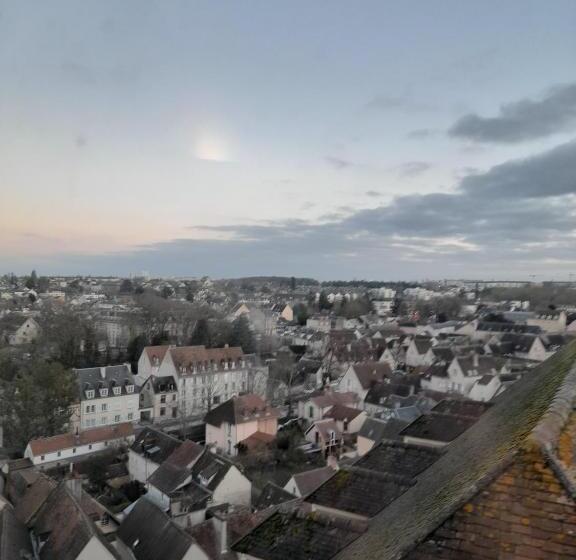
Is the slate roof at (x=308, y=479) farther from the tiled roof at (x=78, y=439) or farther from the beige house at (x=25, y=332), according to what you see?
the beige house at (x=25, y=332)

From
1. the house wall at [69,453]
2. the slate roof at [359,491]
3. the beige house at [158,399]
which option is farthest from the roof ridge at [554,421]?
the beige house at [158,399]

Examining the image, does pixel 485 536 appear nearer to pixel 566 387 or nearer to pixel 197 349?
pixel 566 387

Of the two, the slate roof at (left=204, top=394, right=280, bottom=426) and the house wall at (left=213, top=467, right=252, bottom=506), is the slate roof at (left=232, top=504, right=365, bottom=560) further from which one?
the slate roof at (left=204, top=394, right=280, bottom=426)

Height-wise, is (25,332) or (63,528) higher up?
(25,332)

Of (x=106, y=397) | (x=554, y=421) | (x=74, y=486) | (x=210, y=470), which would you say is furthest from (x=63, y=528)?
(x=106, y=397)

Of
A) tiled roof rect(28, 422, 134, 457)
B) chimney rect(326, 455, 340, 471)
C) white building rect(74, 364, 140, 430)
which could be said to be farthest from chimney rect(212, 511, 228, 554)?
white building rect(74, 364, 140, 430)

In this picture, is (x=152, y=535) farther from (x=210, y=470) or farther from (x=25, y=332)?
(x=25, y=332)

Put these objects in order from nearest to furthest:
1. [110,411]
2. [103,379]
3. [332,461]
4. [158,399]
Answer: [332,461] < [110,411] < [103,379] < [158,399]
